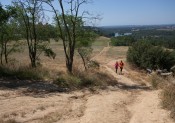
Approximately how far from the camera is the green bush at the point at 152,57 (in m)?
47.1

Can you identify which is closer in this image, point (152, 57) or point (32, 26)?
point (32, 26)

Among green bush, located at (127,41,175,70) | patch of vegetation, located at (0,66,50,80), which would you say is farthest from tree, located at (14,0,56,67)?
green bush, located at (127,41,175,70)

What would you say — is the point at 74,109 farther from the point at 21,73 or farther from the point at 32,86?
the point at 21,73

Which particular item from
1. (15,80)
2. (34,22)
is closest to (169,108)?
(15,80)

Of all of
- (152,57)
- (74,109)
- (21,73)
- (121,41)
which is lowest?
(121,41)

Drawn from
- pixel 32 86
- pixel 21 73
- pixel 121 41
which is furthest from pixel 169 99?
pixel 121 41

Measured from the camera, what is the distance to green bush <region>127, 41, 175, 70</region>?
47.1 meters

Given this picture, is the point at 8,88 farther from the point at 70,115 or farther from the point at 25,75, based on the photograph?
the point at 70,115

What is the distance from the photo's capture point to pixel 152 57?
1857 inches

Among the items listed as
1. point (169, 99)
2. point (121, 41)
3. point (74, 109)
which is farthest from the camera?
point (121, 41)

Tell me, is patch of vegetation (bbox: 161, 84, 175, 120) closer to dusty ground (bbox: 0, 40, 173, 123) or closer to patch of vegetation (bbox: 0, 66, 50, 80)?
dusty ground (bbox: 0, 40, 173, 123)

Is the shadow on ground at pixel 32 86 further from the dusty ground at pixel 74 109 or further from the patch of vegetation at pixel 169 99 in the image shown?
the patch of vegetation at pixel 169 99

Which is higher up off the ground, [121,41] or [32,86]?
[32,86]

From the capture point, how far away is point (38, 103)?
474 inches
